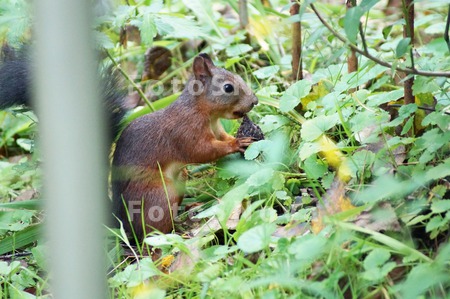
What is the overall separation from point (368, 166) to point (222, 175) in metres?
0.63

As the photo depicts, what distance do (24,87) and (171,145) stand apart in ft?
1.91

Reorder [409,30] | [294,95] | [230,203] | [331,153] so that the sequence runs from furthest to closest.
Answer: [294,95] < [331,153] < [230,203] < [409,30]

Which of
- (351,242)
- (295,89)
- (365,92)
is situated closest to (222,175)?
(295,89)

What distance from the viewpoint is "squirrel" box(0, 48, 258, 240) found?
108 inches

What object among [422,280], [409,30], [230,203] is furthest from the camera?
[230,203]

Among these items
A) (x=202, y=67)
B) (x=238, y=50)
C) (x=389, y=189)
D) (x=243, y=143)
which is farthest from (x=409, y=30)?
(x=238, y=50)

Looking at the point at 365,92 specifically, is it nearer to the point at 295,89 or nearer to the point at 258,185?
the point at 295,89

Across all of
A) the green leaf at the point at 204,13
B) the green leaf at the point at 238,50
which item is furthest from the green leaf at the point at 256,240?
the green leaf at the point at 204,13

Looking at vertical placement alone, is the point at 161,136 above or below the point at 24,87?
below

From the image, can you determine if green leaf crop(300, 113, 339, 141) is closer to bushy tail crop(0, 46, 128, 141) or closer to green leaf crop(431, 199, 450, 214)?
green leaf crop(431, 199, 450, 214)

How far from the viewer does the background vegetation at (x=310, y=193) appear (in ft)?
6.12

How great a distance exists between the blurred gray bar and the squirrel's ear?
1896 mm

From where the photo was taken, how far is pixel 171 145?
2.86 meters

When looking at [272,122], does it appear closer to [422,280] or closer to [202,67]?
[202,67]
